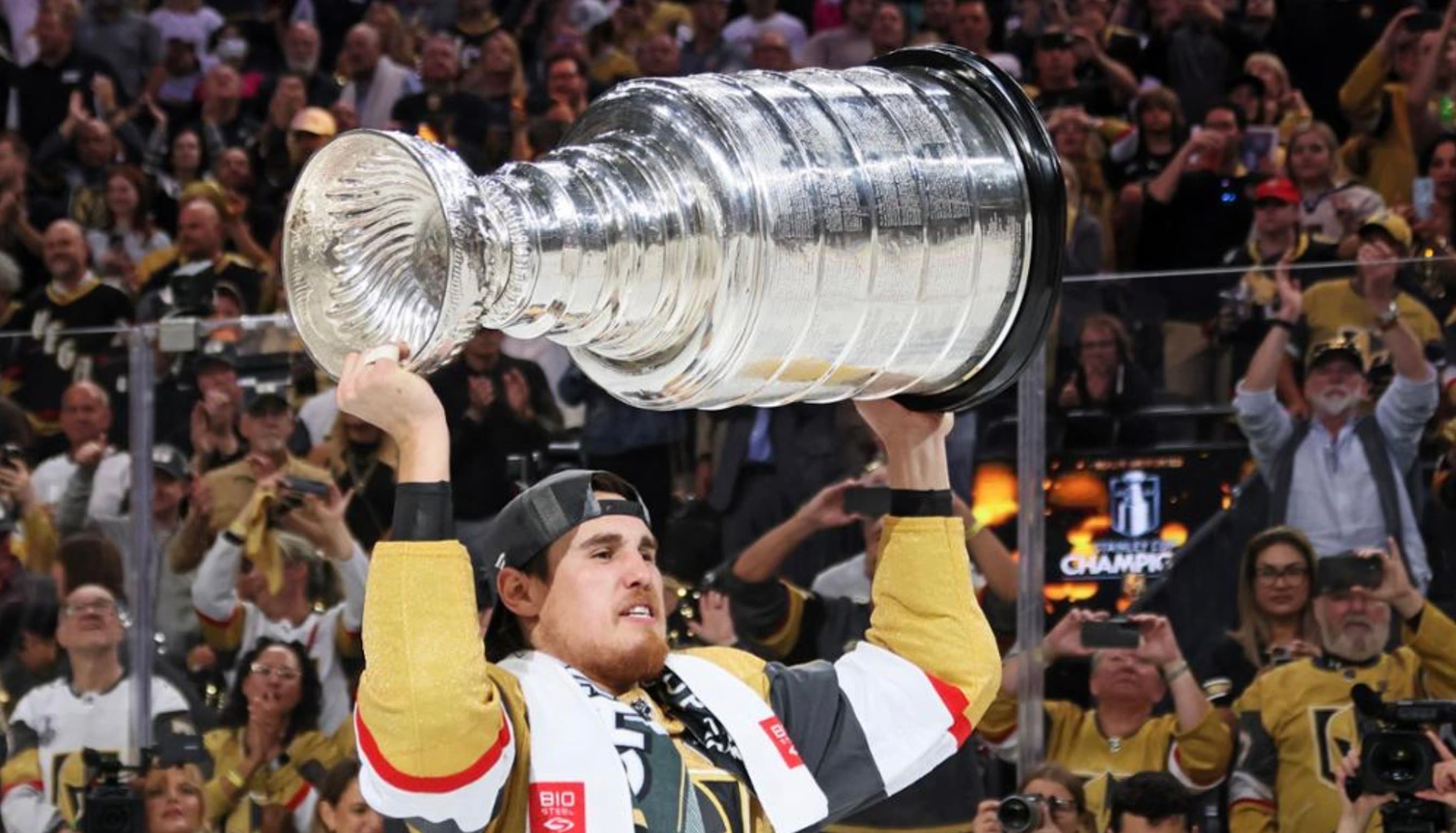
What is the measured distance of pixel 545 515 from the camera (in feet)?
12.4

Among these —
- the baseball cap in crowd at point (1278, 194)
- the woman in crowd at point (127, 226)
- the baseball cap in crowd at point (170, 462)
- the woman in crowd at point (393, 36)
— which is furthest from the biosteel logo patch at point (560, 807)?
the woman in crowd at point (393, 36)

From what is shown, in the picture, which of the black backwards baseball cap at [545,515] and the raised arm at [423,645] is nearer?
the raised arm at [423,645]

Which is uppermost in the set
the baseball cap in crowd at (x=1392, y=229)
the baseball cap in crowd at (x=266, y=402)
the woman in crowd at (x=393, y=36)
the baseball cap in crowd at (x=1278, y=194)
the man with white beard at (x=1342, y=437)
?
the woman in crowd at (x=393, y=36)

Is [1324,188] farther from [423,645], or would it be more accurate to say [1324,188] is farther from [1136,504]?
[423,645]

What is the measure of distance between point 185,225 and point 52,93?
2.53 metres

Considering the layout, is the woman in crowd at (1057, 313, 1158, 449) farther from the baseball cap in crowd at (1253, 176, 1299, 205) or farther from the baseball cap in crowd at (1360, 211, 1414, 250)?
the baseball cap in crowd at (1253, 176, 1299, 205)

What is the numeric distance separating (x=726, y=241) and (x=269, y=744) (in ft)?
11.6

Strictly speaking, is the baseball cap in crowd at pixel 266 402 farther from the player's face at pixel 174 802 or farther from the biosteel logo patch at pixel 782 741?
the biosteel logo patch at pixel 782 741

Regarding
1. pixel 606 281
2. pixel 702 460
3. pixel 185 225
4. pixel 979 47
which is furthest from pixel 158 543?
pixel 979 47

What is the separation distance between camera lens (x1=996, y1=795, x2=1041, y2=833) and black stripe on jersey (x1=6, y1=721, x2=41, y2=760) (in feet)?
8.11

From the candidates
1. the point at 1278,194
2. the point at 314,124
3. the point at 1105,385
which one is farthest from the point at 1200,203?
the point at 314,124

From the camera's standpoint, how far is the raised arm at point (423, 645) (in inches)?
126

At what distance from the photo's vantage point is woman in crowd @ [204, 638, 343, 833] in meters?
6.14

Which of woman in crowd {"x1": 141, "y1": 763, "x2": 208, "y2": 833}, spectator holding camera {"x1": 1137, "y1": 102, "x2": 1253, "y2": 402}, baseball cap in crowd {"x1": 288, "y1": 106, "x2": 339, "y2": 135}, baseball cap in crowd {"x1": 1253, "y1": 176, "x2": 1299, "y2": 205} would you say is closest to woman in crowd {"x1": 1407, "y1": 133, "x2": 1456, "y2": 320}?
baseball cap in crowd {"x1": 1253, "y1": 176, "x2": 1299, "y2": 205}
